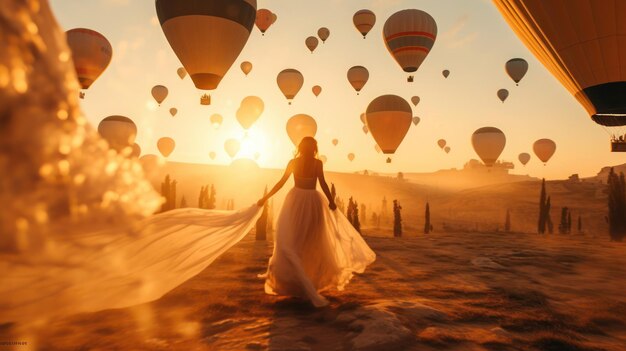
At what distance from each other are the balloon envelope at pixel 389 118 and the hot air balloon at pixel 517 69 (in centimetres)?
1829

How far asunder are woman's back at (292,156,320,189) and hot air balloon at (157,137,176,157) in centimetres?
4690

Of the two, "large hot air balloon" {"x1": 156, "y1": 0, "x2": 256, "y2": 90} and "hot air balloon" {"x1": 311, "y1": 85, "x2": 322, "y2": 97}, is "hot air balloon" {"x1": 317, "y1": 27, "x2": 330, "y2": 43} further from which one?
"large hot air balloon" {"x1": 156, "y1": 0, "x2": 256, "y2": 90}

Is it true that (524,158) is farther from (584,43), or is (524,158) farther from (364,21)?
(584,43)

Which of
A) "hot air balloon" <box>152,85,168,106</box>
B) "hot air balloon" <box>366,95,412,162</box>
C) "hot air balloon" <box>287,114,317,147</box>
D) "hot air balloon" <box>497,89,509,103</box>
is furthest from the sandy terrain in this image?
"hot air balloon" <box>497,89,509,103</box>

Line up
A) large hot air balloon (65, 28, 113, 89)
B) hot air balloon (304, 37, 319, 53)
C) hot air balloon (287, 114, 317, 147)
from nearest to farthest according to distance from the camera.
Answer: large hot air balloon (65, 28, 113, 89) < hot air balloon (287, 114, 317, 147) < hot air balloon (304, 37, 319, 53)

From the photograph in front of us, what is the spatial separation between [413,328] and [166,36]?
60.1ft

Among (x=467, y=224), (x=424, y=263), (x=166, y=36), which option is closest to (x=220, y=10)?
(x=166, y=36)

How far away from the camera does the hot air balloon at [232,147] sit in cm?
5143

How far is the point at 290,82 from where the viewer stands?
33.0 meters

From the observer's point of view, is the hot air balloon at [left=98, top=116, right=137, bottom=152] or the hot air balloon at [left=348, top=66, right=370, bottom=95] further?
the hot air balloon at [left=348, top=66, right=370, bottom=95]

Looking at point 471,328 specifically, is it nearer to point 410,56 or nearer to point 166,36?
point 166,36

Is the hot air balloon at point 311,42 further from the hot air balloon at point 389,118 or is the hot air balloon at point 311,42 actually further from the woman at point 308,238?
the woman at point 308,238

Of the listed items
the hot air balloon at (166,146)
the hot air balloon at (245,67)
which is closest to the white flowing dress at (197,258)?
the hot air balloon at (245,67)

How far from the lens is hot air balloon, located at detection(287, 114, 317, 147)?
106 feet
